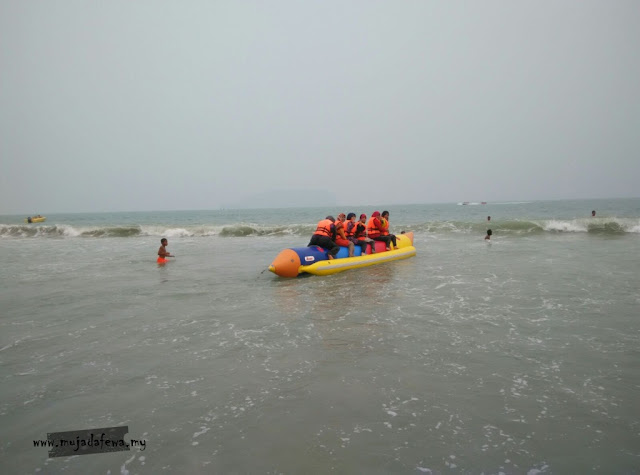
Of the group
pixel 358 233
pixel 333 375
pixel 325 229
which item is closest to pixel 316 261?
pixel 325 229

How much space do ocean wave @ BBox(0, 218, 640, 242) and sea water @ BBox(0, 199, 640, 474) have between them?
50.9 ft

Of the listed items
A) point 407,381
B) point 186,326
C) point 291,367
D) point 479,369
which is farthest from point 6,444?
point 479,369

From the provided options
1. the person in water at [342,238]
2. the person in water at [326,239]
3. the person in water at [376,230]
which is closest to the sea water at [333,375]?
the person in water at [326,239]

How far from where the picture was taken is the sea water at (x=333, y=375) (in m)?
2.80

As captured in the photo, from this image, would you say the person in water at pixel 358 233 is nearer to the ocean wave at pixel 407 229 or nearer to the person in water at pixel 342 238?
the person in water at pixel 342 238

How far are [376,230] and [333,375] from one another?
8.84 metres

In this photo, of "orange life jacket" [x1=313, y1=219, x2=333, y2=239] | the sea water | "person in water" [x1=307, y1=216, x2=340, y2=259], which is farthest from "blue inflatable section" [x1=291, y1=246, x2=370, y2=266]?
the sea water

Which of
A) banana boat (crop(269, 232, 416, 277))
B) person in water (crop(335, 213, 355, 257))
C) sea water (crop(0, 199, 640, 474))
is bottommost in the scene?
sea water (crop(0, 199, 640, 474))

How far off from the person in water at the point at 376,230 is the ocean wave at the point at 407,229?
12322 millimetres

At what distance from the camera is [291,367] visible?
427 centimetres

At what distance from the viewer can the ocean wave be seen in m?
21.6

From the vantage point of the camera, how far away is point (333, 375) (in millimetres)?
4031

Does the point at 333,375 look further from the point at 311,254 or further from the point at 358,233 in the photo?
the point at 358,233

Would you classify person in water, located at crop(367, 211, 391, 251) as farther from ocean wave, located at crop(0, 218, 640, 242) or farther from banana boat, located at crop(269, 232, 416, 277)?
ocean wave, located at crop(0, 218, 640, 242)
